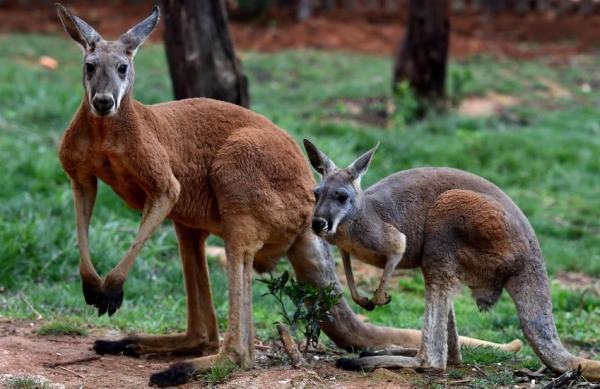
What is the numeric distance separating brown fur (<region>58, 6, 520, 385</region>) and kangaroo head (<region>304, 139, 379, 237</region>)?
385 millimetres

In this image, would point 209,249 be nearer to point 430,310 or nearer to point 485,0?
point 430,310

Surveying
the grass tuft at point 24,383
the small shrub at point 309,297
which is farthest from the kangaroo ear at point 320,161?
the grass tuft at point 24,383

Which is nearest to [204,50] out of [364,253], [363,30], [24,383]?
[364,253]

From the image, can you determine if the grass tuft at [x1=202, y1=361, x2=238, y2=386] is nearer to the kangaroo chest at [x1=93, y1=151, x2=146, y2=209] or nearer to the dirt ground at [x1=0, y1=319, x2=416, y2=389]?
the dirt ground at [x1=0, y1=319, x2=416, y2=389]

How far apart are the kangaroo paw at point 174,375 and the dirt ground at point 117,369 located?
50 millimetres

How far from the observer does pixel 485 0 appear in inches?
816

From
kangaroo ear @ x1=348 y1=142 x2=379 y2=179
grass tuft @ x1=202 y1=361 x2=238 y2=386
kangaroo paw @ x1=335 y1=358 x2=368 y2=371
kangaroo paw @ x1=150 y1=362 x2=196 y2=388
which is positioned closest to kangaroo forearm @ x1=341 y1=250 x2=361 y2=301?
kangaroo paw @ x1=335 y1=358 x2=368 y2=371

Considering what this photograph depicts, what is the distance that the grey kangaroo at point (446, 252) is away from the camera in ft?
17.0

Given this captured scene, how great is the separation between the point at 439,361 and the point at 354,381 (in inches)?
17.8

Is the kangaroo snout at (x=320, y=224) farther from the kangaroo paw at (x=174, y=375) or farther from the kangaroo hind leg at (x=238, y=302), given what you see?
the kangaroo paw at (x=174, y=375)

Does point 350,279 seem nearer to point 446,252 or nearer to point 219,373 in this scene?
point 446,252

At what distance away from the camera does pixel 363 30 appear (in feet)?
63.8

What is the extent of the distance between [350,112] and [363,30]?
6093mm

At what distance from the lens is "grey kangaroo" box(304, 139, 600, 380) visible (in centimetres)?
518
